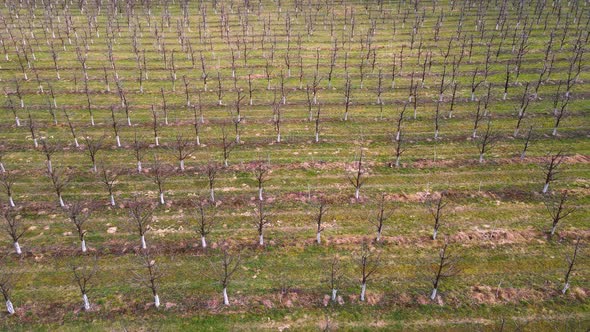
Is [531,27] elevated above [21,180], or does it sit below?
above

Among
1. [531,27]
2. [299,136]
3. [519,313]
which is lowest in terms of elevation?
[519,313]

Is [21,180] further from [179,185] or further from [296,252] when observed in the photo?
[296,252]

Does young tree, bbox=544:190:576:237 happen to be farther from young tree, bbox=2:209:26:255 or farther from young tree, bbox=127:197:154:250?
young tree, bbox=2:209:26:255

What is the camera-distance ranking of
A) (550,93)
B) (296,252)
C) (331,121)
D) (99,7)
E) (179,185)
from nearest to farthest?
(296,252) → (179,185) → (331,121) → (550,93) → (99,7)

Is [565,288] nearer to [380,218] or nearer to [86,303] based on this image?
[380,218]

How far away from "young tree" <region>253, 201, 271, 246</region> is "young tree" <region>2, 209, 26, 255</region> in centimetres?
1662

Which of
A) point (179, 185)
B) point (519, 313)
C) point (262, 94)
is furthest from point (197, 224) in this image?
point (262, 94)

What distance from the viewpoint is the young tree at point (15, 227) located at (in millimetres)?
32022

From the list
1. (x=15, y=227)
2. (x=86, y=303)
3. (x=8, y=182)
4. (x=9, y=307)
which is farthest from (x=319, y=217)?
(x=8, y=182)

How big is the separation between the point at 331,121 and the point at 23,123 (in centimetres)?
3682

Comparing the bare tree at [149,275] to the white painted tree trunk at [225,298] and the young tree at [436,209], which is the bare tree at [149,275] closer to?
the white painted tree trunk at [225,298]

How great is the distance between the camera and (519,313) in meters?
28.2

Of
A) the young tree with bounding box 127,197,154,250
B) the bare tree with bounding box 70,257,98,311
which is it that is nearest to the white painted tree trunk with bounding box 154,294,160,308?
the bare tree with bounding box 70,257,98,311

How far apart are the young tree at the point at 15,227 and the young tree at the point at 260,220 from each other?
54.5 feet
